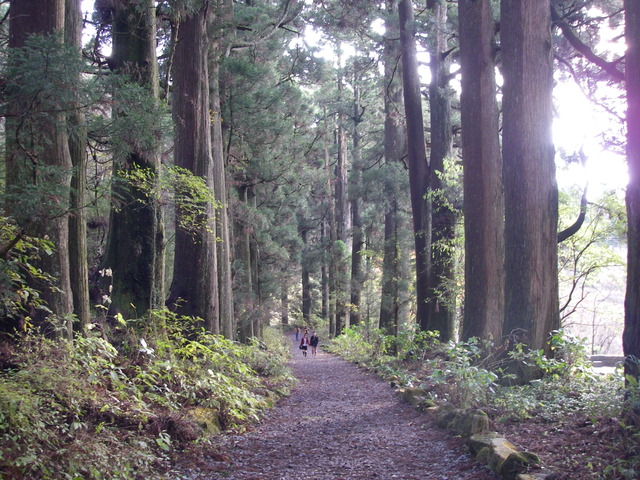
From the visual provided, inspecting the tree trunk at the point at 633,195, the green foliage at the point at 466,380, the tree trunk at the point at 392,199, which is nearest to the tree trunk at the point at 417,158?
the tree trunk at the point at 392,199

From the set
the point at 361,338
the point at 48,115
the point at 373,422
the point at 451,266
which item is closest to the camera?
the point at 48,115

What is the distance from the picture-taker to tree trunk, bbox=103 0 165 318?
27.4 ft

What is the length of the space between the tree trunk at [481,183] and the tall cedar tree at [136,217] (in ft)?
18.9

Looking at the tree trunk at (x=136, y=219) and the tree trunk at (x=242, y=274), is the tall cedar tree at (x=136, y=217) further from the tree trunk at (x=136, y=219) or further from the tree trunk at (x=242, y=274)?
the tree trunk at (x=242, y=274)

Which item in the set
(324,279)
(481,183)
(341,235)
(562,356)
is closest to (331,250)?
(341,235)

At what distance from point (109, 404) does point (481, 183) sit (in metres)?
7.75

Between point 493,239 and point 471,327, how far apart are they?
1734 millimetres

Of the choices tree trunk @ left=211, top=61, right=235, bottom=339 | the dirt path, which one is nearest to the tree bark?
the dirt path

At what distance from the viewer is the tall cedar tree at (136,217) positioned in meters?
8.35

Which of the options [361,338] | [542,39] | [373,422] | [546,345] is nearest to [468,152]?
[542,39]

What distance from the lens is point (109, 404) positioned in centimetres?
528

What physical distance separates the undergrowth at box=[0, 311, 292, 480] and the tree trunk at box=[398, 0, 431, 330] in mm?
7524

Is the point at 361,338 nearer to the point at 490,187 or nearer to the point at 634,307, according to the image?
the point at 490,187

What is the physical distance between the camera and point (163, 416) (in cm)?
577
